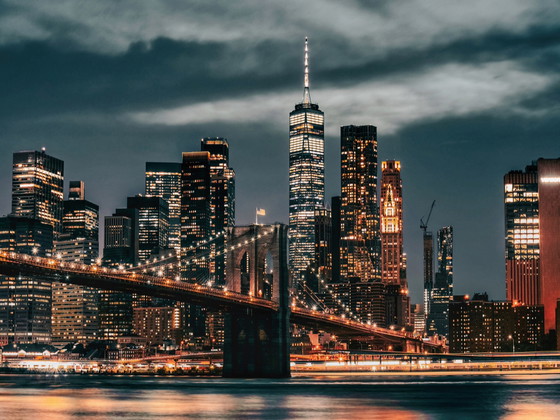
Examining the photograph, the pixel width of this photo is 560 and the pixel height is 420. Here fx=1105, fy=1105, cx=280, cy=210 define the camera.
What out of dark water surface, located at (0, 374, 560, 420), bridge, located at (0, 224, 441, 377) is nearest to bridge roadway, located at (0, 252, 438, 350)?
bridge, located at (0, 224, 441, 377)

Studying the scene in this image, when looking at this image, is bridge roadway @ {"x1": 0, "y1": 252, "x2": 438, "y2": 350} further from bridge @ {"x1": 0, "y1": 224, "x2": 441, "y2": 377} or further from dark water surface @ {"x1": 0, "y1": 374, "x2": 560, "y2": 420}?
dark water surface @ {"x1": 0, "y1": 374, "x2": 560, "y2": 420}

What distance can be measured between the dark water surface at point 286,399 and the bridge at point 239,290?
2778mm

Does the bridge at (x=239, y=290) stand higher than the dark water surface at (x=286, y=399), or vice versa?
the bridge at (x=239, y=290)

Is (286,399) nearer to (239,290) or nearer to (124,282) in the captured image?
(124,282)

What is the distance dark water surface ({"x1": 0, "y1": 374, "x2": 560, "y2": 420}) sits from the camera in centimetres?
6384

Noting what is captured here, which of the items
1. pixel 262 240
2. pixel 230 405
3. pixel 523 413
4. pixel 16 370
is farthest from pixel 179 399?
pixel 16 370

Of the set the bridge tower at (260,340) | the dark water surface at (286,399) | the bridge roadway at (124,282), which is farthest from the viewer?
the bridge tower at (260,340)

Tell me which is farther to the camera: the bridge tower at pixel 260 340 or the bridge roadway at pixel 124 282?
the bridge tower at pixel 260 340

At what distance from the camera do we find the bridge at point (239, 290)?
89062 millimetres

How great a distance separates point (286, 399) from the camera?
77250mm

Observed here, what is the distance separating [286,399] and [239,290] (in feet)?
104

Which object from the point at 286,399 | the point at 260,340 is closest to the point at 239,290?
the point at 260,340

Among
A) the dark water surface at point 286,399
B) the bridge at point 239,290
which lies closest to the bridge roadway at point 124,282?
the bridge at point 239,290

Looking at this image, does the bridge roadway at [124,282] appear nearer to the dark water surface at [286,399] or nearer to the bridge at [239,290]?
the bridge at [239,290]
